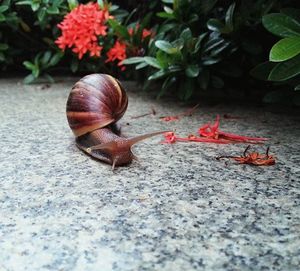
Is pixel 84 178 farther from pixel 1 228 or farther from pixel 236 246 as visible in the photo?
pixel 236 246

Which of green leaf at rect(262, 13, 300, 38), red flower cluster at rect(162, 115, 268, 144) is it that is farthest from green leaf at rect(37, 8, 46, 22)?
green leaf at rect(262, 13, 300, 38)

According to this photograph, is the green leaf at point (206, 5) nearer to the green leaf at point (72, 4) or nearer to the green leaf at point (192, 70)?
the green leaf at point (192, 70)

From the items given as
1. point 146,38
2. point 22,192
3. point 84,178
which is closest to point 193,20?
point 146,38

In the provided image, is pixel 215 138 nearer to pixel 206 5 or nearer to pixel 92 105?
pixel 92 105

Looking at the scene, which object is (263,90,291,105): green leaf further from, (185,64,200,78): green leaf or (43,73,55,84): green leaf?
(43,73,55,84): green leaf

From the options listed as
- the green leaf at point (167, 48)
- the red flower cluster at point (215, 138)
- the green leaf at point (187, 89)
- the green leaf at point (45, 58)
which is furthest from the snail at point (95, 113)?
the green leaf at point (45, 58)

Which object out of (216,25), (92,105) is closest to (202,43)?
(216,25)
